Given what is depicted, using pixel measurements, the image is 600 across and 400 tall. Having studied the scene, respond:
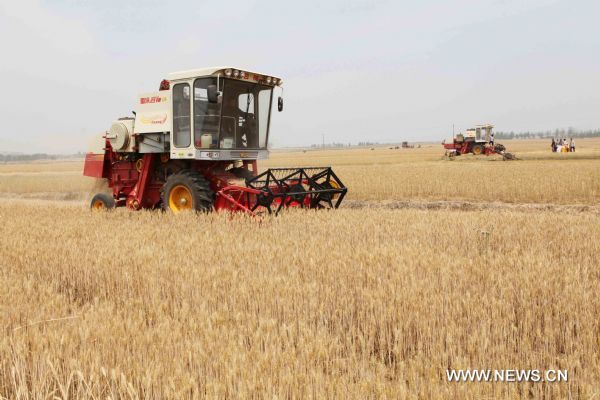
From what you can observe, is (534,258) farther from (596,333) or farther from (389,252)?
(596,333)

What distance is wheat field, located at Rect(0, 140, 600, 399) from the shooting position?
7.29ft

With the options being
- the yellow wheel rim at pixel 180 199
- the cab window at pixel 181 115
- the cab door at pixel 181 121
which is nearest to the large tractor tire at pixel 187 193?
the yellow wheel rim at pixel 180 199

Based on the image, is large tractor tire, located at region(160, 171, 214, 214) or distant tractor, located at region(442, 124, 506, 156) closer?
large tractor tire, located at region(160, 171, 214, 214)

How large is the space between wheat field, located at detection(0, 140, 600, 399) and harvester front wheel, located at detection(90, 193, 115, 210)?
11.9 feet

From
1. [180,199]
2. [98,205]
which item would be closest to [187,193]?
[180,199]

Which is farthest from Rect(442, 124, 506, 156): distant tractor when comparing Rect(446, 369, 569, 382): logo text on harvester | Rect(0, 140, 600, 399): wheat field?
Rect(446, 369, 569, 382): logo text on harvester

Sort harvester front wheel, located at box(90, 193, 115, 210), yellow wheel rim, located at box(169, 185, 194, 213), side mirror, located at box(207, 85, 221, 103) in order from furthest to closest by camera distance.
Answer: harvester front wheel, located at box(90, 193, 115, 210) → yellow wheel rim, located at box(169, 185, 194, 213) → side mirror, located at box(207, 85, 221, 103)

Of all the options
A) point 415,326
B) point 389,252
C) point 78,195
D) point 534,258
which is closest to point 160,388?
point 415,326

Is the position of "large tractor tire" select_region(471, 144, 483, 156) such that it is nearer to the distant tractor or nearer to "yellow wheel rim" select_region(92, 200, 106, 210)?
the distant tractor

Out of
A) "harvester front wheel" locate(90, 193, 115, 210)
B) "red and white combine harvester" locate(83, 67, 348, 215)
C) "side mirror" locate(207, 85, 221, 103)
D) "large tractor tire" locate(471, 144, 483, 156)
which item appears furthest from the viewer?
"large tractor tire" locate(471, 144, 483, 156)

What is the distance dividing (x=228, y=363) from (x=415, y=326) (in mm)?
1315

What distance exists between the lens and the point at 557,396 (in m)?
2.20

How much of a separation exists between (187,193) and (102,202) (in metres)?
2.75

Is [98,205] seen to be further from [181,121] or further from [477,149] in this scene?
[477,149]
